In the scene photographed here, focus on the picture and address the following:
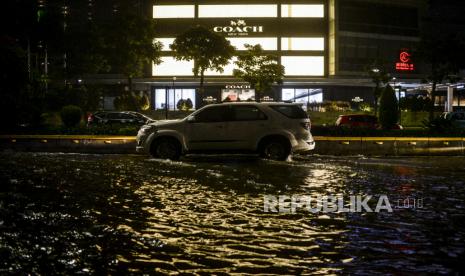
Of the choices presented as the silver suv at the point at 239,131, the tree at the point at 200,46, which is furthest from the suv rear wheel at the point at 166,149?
the tree at the point at 200,46

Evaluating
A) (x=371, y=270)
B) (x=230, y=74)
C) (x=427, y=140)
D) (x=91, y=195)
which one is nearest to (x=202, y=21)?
(x=230, y=74)

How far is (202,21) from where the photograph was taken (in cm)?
6750

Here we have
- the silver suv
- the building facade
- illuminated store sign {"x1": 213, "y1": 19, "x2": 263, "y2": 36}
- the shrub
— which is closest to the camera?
the silver suv

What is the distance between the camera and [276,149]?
1777 centimetres

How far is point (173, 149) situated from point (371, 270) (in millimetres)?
12537

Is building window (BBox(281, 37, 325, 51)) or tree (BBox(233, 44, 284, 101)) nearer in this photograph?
tree (BBox(233, 44, 284, 101))

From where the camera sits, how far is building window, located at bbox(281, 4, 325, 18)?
67.6m

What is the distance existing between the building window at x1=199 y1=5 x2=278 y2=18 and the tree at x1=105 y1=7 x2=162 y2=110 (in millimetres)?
18941

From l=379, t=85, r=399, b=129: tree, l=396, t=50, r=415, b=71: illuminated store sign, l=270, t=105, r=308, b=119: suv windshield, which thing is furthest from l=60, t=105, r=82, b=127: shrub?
l=396, t=50, r=415, b=71: illuminated store sign

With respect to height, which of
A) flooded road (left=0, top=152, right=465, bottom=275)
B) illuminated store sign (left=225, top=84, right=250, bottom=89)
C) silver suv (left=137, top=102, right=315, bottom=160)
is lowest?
flooded road (left=0, top=152, right=465, bottom=275)

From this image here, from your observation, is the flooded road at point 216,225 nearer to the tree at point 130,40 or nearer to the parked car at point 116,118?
the parked car at point 116,118

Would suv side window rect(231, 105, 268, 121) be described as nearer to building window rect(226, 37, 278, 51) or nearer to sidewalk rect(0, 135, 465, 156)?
sidewalk rect(0, 135, 465, 156)

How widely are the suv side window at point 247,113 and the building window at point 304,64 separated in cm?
4990

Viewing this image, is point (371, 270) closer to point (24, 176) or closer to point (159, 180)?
point (159, 180)
